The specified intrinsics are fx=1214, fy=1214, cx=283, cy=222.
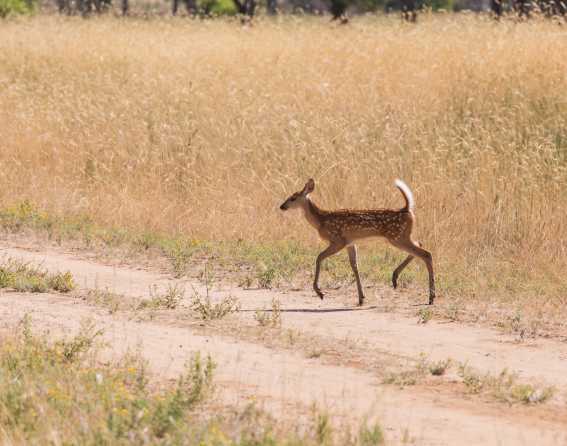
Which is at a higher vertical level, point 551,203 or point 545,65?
point 545,65

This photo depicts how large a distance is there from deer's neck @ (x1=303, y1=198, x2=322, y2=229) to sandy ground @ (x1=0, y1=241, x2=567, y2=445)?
614 mm

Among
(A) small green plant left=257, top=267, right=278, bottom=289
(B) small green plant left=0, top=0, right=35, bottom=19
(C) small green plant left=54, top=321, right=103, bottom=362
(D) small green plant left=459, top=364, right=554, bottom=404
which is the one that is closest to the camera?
(D) small green plant left=459, top=364, right=554, bottom=404

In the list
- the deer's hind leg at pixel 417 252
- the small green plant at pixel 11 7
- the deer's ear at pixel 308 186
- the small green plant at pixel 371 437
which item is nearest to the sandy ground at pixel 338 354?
the small green plant at pixel 371 437

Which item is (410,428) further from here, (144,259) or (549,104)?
(549,104)

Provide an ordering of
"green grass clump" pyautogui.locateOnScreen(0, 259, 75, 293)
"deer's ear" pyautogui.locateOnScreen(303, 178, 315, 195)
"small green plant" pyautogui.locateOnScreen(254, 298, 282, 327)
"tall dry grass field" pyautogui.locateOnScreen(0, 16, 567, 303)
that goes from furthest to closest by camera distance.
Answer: "tall dry grass field" pyautogui.locateOnScreen(0, 16, 567, 303)
"deer's ear" pyautogui.locateOnScreen(303, 178, 315, 195)
"green grass clump" pyautogui.locateOnScreen(0, 259, 75, 293)
"small green plant" pyautogui.locateOnScreen(254, 298, 282, 327)

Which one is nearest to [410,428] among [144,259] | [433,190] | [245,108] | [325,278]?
[325,278]

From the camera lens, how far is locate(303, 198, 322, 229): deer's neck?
9.74 metres

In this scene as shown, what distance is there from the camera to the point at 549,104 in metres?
14.1

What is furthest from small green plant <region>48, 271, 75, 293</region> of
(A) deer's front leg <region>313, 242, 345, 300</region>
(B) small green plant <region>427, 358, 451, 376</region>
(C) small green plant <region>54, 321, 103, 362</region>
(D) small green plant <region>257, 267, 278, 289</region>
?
(B) small green plant <region>427, 358, 451, 376</region>

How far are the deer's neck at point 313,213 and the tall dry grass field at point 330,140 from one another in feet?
4.27

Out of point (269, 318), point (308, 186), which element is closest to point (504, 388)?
point (269, 318)

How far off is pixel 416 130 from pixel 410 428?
801 cm

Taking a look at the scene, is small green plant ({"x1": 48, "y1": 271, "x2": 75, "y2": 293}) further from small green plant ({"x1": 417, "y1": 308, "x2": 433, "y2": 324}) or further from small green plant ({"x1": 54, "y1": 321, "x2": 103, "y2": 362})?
small green plant ({"x1": 417, "y1": 308, "x2": 433, "y2": 324})

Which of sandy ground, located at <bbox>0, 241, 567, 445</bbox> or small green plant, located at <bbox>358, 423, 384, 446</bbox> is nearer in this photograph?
small green plant, located at <bbox>358, 423, 384, 446</bbox>
